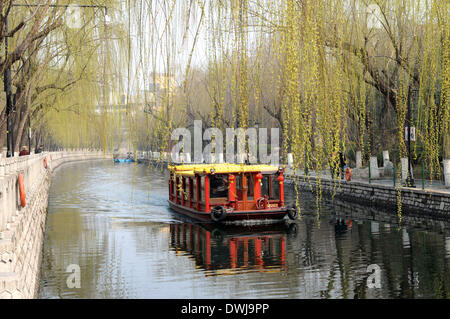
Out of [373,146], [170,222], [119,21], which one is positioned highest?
[119,21]

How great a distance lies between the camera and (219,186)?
2106cm

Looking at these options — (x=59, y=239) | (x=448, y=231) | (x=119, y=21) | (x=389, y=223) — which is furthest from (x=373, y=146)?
(x=119, y=21)

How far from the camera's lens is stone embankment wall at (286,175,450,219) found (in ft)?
61.1

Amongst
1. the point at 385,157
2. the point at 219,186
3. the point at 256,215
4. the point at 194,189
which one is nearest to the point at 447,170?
the point at 256,215

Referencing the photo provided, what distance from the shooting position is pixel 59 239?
17.1 metres

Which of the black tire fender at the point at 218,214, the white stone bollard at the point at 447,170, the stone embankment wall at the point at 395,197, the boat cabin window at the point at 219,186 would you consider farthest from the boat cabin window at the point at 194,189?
the white stone bollard at the point at 447,170

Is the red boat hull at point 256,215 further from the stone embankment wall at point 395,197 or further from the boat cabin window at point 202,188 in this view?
the stone embankment wall at point 395,197

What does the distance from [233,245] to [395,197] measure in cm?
750

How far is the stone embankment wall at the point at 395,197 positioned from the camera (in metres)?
18.6

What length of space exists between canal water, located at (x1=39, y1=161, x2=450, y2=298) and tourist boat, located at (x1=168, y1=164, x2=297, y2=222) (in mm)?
402

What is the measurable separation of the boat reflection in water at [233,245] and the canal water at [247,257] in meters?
0.02

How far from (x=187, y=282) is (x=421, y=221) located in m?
9.15

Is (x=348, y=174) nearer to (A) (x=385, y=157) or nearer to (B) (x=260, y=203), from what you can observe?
(A) (x=385, y=157)

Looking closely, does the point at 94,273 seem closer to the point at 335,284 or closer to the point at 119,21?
the point at 335,284
